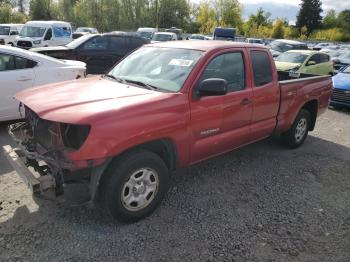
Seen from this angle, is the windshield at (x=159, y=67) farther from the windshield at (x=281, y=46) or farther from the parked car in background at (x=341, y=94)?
the windshield at (x=281, y=46)

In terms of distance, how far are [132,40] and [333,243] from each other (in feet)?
36.5

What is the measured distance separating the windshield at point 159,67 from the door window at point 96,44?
8039mm

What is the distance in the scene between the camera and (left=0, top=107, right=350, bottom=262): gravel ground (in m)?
3.32

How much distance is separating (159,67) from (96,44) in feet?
29.1

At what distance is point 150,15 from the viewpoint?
62.3 meters

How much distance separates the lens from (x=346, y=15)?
88062mm

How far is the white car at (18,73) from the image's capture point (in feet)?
20.4

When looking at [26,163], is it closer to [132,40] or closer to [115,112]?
[115,112]

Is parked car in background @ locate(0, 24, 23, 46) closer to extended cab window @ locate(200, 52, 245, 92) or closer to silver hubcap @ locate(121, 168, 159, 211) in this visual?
extended cab window @ locate(200, 52, 245, 92)

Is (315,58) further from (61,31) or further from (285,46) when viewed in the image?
(61,31)

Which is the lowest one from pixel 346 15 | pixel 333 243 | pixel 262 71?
pixel 333 243

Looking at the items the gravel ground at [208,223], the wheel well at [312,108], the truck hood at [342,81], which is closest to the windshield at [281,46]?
the truck hood at [342,81]

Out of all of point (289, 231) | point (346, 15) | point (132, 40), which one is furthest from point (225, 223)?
point (346, 15)

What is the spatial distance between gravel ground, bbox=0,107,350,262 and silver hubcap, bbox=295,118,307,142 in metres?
1.07
